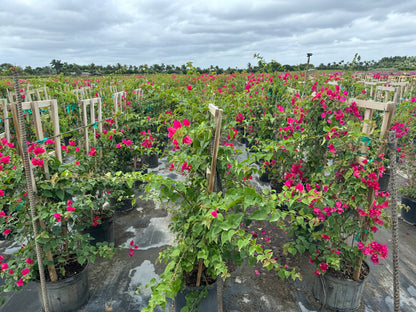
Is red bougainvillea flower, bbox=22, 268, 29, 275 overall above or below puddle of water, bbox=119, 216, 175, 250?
above

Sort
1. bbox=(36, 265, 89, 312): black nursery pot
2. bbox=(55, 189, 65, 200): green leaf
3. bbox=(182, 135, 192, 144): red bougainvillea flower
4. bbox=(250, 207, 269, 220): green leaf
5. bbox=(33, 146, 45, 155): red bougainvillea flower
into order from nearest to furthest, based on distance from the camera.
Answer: bbox=(250, 207, 269, 220): green leaf < bbox=(182, 135, 192, 144): red bougainvillea flower < bbox=(33, 146, 45, 155): red bougainvillea flower < bbox=(55, 189, 65, 200): green leaf < bbox=(36, 265, 89, 312): black nursery pot

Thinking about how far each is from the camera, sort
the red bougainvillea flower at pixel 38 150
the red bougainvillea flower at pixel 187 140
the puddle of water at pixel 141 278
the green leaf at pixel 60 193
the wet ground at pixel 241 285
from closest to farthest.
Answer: the red bougainvillea flower at pixel 187 140 < the red bougainvillea flower at pixel 38 150 < the green leaf at pixel 60 193 < the wet ground at pixel 241 285 < the puddle of water at pixel 141 278

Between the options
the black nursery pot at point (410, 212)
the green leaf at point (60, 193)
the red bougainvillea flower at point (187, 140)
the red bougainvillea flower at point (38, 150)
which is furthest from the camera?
the black nursery pot at point (410, 212)

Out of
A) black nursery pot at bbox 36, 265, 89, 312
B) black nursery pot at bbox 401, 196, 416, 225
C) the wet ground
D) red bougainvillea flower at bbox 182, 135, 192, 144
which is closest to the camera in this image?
red bougainvillea flower at bbox 182, 135, 192, 144

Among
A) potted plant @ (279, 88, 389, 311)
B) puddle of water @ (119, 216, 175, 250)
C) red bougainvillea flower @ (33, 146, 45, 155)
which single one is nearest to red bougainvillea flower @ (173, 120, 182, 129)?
potted plant @ (279, 88, 389, 311)

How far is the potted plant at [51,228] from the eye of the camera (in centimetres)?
212

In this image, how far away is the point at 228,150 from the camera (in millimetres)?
1989

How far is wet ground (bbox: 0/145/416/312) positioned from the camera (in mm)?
2572

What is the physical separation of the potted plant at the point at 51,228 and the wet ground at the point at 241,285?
0.35 metres

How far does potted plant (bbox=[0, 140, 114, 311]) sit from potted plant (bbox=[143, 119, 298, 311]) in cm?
87

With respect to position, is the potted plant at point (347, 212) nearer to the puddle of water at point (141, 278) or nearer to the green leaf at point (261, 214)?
the green leaf at point (261, 214)

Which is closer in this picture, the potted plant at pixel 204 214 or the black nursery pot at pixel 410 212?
the potted plant at pixel 204 214

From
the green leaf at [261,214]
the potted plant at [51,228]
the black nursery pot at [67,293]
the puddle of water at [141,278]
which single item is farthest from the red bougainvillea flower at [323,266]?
the black nursery pot at [67,293]

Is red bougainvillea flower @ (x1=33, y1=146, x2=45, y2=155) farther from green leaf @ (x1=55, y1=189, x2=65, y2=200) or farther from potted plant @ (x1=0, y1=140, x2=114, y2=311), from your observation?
green leaf @ (x1=55, y1=189, x2=65, y2=200)
